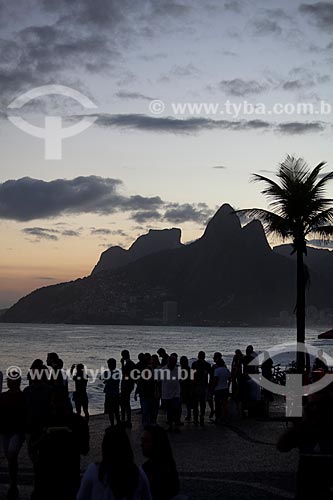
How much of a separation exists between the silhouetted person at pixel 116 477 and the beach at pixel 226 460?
499 cm

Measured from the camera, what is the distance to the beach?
11422mm

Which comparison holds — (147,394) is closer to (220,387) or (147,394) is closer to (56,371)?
(56,371)

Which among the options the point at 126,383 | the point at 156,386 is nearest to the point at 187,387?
the point at 126,383

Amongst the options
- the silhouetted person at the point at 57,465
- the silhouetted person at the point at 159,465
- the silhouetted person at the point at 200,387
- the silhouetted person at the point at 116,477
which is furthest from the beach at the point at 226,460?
the silhouetted person at the point at 116,477

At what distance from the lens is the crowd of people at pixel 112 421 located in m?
5.98

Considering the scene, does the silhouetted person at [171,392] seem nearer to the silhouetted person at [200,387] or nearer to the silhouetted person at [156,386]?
the silhouetted person at [156,386]

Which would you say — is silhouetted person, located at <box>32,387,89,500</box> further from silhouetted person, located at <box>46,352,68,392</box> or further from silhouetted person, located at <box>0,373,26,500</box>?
silhouetted person, located at <box>46,352,68,392</box>

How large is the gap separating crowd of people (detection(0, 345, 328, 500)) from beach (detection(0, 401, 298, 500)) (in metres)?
0.65

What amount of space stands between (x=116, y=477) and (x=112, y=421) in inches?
533

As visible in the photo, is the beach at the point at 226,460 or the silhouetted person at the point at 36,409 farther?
the beach at the point at 226,460

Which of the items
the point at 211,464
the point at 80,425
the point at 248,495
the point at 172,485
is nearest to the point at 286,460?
the point at 211,464

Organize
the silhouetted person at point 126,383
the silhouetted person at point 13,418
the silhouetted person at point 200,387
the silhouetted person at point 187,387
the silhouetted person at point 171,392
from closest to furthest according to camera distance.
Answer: the silhouetted person at point 13,418 < the silhouetted person at point 171,392 < the silhouetted person at point 126,383 < the silhouetted person at point 200,387 < the silhouetted person at point 187,387

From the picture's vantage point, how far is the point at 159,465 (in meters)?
6.49

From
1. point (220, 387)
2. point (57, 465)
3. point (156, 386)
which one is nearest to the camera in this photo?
point (57, 465)
